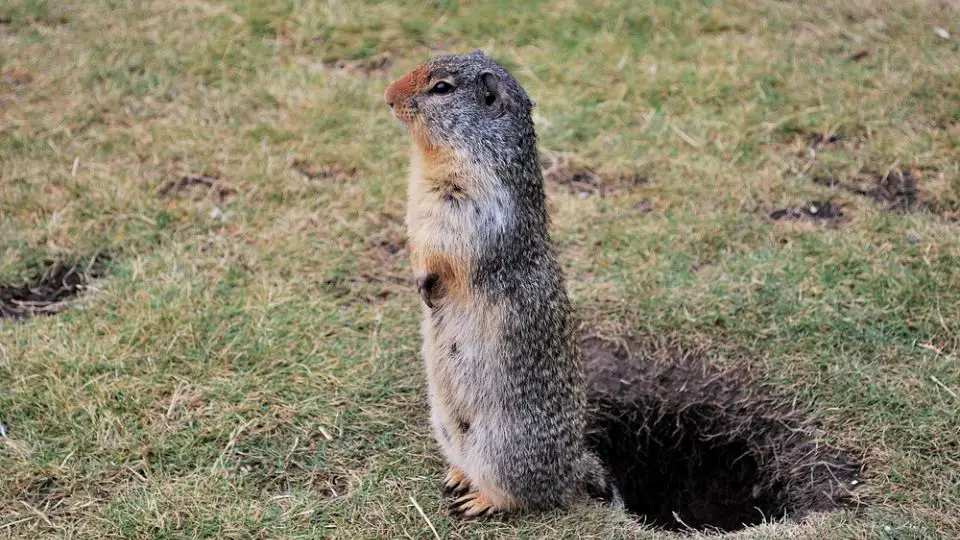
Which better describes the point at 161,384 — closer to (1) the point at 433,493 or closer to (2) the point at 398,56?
(1) the point at 433,493

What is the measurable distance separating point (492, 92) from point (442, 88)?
7.9 inches

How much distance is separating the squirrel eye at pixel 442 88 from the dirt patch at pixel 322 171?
2.22m

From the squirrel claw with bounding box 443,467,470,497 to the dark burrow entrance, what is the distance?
2.81 feet

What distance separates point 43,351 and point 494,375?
2186mm

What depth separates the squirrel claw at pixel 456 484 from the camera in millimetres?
4109

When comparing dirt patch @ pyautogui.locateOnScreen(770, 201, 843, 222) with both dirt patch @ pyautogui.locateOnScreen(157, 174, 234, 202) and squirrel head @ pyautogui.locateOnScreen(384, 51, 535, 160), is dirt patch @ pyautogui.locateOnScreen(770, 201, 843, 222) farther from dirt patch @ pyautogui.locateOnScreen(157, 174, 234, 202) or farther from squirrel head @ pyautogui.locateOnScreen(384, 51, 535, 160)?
dirt patch @ pyautogui.locateOnScreen(157, 174, 234, 202)

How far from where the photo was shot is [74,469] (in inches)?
162

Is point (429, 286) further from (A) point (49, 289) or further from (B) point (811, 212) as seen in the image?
(B) point (811, 212)

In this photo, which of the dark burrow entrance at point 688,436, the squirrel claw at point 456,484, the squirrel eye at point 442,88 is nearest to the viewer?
the squirrel eye at point 442,88

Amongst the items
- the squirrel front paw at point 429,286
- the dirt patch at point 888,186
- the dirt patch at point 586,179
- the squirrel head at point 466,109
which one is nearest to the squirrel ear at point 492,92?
the squirrel head at point 466,109

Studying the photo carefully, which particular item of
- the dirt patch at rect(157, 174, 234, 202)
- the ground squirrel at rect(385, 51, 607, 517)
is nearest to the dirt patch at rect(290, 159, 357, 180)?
the dirt patch at rect(157, 174, 234, 202)

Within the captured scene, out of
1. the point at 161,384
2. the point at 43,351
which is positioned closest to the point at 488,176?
the point at 161,384

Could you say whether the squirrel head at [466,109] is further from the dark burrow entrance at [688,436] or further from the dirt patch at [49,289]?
the dirt patch at [49,289]

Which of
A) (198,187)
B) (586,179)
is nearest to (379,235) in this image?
(198,187)
